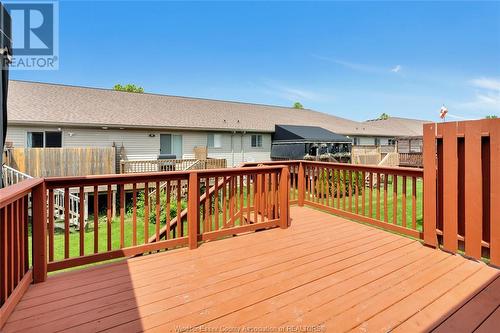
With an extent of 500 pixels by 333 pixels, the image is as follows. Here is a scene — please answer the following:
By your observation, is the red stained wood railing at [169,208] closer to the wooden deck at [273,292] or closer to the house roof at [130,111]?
the wooden deck at [273,292]

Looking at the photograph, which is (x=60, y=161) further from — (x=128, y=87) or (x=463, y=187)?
(x=128, y=87)

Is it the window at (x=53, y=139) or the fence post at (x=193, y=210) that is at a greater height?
the window at (x=53, y=139)

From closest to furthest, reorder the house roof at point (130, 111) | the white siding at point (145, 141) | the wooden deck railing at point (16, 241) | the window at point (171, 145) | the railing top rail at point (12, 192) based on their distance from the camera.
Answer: the railing top rail at point (12, 192) → the wooden deck railing at point (16, 241) → the white siding at point (145, 141) → the house roof at point (130, 111) → the window at point (171, 145)

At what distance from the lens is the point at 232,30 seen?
43.5ft

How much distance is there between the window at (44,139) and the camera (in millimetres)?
10281

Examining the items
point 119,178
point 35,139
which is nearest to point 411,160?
point 119,178

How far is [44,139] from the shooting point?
34.3 feet

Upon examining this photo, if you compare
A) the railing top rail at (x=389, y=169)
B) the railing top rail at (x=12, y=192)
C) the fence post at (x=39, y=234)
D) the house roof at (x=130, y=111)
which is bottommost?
the fence post at (x=39, y=234)

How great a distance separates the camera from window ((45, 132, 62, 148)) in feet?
34.5

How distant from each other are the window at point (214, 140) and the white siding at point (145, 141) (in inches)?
7.3

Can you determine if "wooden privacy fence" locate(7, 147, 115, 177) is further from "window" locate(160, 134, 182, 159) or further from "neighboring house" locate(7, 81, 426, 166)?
"window" locate(160, 134, 182, 159)

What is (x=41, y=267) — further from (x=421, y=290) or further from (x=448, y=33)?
(x=448, y=33)

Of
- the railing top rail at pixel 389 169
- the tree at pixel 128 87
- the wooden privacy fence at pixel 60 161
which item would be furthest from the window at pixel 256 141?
the tree at pixel 128 87

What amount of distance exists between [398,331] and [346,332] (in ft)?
1.20
